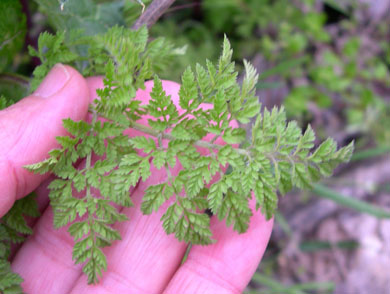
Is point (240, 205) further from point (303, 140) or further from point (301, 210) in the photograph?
point (301, 210)

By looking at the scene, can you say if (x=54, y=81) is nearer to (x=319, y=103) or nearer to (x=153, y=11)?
(x=153, y=11)

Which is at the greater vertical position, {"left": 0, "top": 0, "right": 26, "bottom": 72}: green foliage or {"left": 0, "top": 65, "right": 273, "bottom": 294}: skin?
{"left": 0, "top": 0, "right": 26, "bottom": 72}: green foliage

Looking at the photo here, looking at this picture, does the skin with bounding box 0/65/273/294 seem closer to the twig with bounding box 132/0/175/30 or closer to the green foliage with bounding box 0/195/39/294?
the green foliage with bounding box 0/195/39/294

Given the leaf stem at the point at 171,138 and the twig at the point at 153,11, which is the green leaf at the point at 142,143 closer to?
the leaf stem at the point at 171,138

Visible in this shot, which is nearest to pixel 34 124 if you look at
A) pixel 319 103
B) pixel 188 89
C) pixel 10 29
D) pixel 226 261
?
pixel 10 29

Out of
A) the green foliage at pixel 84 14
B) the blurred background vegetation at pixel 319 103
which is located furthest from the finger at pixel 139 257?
the blurred background vegetation at pixel 319 103

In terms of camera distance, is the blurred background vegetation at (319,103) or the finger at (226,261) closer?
the finger at (226,261)

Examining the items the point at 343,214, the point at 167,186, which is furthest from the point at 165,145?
the point at 343,214

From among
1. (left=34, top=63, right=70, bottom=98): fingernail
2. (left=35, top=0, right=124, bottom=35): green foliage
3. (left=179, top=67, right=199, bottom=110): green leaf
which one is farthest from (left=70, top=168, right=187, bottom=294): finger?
(left=35, top=0, right=124, bottom=35): green foliage
